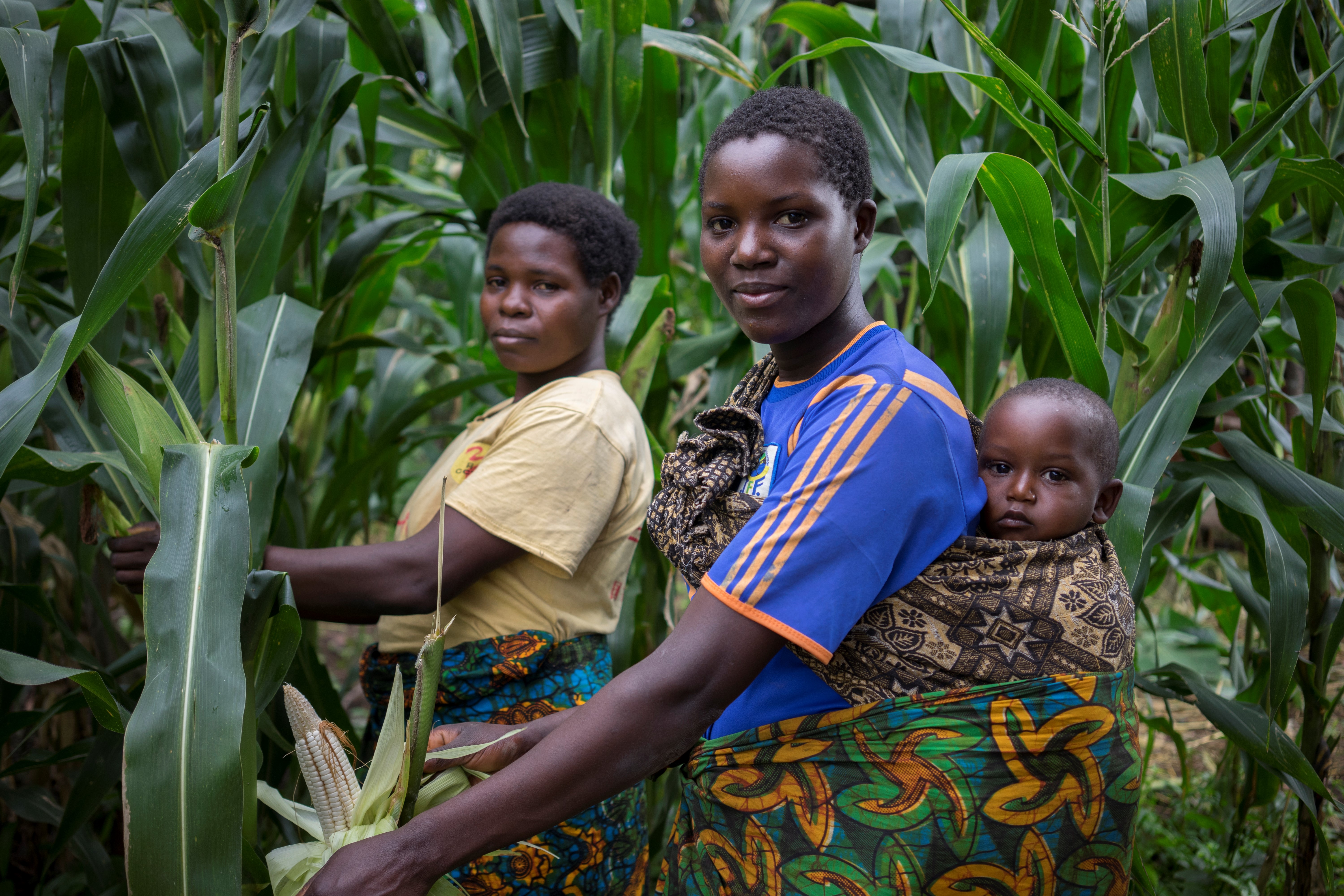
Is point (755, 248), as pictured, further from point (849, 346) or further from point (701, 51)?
point (701, 51)

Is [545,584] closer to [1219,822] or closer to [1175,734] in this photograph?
[1175,734]

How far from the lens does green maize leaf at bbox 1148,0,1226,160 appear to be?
1.21 meters

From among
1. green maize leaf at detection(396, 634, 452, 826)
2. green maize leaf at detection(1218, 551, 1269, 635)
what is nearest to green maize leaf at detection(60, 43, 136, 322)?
green maize leaf at detection(396, 634, 452, 826)

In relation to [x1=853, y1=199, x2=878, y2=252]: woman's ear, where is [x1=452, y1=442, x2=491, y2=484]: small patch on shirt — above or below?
below

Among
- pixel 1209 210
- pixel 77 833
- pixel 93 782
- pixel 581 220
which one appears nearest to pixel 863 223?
pixel 1209 210

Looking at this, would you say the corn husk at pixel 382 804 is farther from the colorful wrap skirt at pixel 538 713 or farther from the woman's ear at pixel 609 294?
the woman's ear at pixel 609 294

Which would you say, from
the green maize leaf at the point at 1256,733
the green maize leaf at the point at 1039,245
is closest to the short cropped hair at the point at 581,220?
the green maize leaf at the point at 1039,245

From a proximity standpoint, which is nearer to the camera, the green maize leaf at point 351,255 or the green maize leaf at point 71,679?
the green maize leaf at point 71,679

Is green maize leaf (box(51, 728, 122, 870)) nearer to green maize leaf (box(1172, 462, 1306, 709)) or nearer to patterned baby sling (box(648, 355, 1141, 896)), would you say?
patterned baby sling (box(648, 355, 1141, 896))

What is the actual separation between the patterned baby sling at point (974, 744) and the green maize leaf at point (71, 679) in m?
0.71

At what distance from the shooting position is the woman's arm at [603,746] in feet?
2.66

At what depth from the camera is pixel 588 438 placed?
4.29 feet

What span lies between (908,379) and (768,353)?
26 cm

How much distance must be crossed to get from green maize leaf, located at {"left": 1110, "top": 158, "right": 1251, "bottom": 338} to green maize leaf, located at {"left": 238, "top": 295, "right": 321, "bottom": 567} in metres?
1.12
